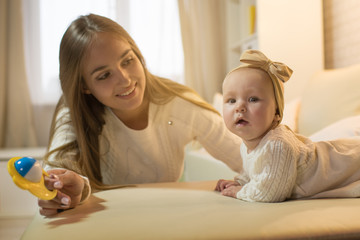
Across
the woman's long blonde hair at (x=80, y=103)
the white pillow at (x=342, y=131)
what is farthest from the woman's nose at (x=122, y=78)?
the white pillow at (x=342, y=131)

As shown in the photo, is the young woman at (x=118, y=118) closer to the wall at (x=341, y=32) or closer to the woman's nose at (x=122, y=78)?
the woman's nose at (x=122, y=78)

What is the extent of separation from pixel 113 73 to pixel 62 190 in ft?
1.50

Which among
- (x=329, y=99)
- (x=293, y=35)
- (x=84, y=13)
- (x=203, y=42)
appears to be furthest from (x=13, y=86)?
(x=329, y=99)

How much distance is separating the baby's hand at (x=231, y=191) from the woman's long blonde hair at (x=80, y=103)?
392mm

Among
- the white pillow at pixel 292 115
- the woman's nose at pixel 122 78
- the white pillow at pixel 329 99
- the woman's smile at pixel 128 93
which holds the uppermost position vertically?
the woman's nose at pixel 122 78

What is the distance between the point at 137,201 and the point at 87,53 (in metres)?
0.54

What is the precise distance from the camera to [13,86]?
3.30 m

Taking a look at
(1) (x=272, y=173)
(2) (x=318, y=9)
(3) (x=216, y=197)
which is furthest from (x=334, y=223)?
(2) (x=318, y=9)

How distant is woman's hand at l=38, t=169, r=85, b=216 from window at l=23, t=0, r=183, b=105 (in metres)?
2.52

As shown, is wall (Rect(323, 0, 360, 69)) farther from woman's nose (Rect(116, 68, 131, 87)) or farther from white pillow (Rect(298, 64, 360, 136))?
woman's nose (Rect(116, 68, 131, 87))

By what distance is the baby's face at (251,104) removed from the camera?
85cm

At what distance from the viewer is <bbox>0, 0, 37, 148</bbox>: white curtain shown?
10.6 feet

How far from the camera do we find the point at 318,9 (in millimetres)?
2848

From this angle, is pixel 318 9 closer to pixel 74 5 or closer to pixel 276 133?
pixel 74 5
